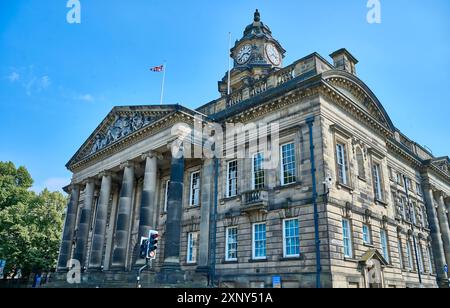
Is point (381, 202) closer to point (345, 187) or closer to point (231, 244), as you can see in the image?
point (345, 187)

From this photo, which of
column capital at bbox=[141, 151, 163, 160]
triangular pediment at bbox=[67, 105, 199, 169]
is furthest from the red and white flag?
column capital at bbox=[141, 151, 163, 160]

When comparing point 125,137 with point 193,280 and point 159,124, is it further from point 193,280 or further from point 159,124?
point 193,280

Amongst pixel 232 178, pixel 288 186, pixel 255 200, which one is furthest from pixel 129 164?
pixel 288 186

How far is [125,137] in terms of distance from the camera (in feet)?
87.1

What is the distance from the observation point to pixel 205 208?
23516mm

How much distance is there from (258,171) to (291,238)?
4.96 metres

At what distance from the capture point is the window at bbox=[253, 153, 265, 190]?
21531mm

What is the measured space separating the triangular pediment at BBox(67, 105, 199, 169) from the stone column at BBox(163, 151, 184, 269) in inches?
157

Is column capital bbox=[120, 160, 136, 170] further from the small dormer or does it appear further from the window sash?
the small dormer

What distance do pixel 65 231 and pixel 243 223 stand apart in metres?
19.3
